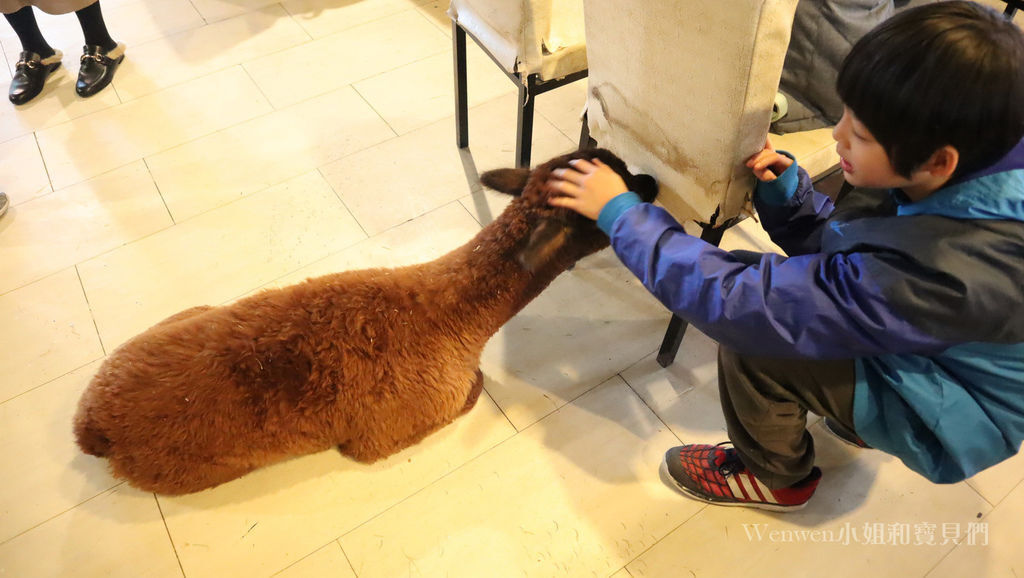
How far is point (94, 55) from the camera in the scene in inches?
90.5

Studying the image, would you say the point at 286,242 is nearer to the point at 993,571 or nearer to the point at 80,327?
the point at 80,327

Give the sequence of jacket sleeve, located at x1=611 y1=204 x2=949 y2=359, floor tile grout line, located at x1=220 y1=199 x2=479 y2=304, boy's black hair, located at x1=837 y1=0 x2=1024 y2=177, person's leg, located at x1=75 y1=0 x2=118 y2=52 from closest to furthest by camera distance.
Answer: boy's black hair, located at x1=837 y1=0 x2=1024 y2=177 → jacket sleeve, located at x1=611 y1=204 x2=949 y2=359 → floor tile grout line, located at x1=220 y1=199 x2=479 y2=304 → person's leg, located at x1=75 y1=0 x2=118 y2=52

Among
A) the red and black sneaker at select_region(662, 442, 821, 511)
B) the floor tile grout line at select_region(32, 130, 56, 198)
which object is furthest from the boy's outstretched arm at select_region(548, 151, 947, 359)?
the floor tile grout line at select_region(32, 130, 56, 198)

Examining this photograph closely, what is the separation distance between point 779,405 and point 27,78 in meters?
2.69

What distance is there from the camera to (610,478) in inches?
55.4

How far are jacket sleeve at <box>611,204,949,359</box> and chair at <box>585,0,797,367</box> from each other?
187 millimetres

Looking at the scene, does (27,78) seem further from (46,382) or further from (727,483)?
(727,483)

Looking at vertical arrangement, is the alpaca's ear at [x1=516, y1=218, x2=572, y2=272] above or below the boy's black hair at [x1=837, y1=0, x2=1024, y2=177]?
below

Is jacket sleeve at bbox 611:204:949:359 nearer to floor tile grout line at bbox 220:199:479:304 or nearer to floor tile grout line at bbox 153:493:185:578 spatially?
floor tile grout line at bbox 220:199:479:304

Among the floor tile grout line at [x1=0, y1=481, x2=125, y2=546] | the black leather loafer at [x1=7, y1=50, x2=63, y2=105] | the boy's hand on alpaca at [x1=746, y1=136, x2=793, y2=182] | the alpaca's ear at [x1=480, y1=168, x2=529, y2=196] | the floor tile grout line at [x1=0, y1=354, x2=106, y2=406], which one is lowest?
the floor tile grout line at [x1=0, y1=481, x2=125, y2=546]

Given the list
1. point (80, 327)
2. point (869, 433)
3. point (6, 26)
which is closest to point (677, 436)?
point (869, 433)

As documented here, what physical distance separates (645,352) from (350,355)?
2.59 feet

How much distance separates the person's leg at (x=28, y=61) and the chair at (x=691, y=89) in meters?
2.14

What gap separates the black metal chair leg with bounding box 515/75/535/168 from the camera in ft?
5.31
